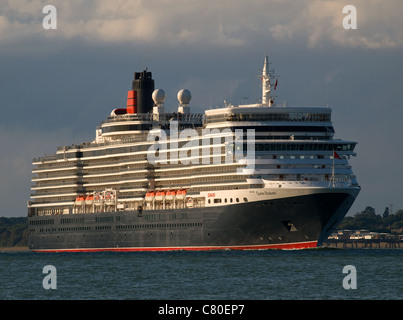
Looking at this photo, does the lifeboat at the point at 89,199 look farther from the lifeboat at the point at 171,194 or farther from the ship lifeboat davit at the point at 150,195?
the lifeboat at the point at 171,194

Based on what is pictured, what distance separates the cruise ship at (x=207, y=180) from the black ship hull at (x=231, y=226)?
0.39 feet

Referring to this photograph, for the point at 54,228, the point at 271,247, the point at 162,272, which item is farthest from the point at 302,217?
the point at 54,228

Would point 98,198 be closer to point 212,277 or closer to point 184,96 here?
point 184,96

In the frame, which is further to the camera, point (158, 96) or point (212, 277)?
point (158, 96)

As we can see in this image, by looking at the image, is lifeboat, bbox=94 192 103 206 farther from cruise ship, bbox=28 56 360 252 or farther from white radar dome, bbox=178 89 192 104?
white radar dome, bbox=178 89 192 104

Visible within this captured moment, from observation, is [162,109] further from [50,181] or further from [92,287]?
[92,287]

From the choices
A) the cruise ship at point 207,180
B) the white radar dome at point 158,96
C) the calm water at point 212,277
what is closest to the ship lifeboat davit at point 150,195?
the cruise ship at point 207,180

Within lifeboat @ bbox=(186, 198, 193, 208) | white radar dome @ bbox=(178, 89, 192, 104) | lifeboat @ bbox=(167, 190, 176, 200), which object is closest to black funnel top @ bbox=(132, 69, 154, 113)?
white radar dome @ bbox=(178, 89, 192, 104)

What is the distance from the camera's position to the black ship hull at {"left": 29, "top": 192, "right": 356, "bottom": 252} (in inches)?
4323

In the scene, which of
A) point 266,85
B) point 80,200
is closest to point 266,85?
point 266,85

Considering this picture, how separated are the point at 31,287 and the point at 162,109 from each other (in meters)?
67.3

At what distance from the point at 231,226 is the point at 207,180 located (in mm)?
7925

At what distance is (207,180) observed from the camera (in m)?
119

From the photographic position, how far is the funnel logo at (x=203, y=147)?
113 meters
